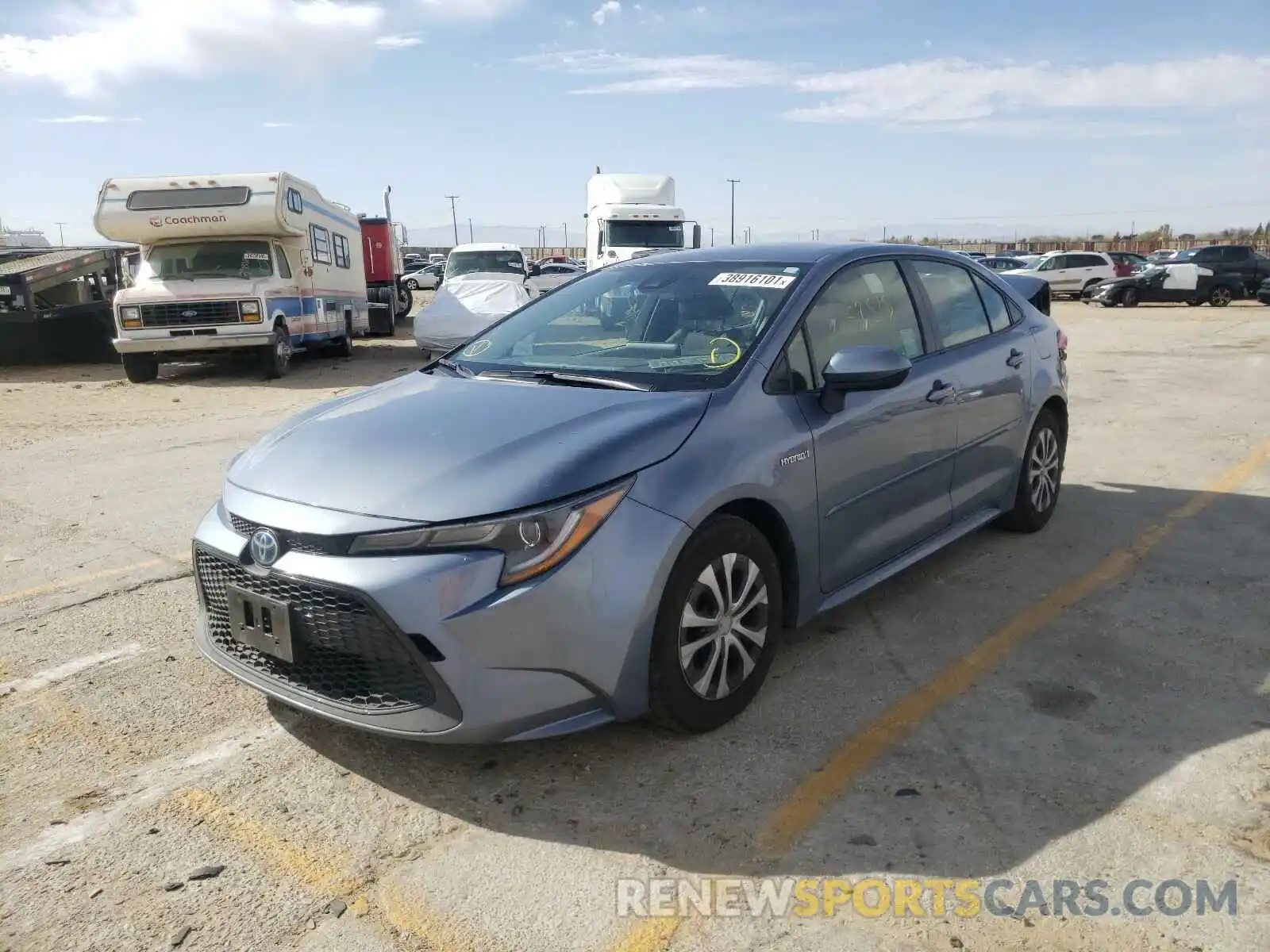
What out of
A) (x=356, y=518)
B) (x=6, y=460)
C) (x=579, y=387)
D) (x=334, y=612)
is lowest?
(x=6, y=460)

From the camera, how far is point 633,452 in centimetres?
300

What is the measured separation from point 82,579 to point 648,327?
3145 mm

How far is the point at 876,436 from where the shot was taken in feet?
12.8

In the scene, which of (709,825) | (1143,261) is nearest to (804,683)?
(709,825)

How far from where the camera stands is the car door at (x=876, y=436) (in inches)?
146

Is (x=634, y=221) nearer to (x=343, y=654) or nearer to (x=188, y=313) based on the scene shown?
(x=188, y=313)

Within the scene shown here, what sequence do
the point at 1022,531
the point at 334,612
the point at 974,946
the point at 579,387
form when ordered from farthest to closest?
the point at 1022,531 → the point at 579,387 → the point at 334,612 → the point at 974,946

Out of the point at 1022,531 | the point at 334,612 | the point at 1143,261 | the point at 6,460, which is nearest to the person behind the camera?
the point at 334,612

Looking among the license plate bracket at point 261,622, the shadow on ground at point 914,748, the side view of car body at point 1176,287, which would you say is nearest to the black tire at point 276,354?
the shadow on ground at point 914,748

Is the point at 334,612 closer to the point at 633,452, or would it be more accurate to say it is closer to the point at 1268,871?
the point at 633,452

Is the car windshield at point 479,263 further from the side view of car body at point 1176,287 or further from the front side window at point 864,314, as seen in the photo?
the side view of car body at point 1176,287

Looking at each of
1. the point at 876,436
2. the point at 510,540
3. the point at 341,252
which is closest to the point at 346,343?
the point at 341,252

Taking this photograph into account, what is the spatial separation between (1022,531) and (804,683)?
7.93 feet

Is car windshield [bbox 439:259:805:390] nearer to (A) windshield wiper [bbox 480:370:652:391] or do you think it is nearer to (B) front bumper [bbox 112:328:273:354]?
(A) windshield wiper [bbox 480:370:652:391]
